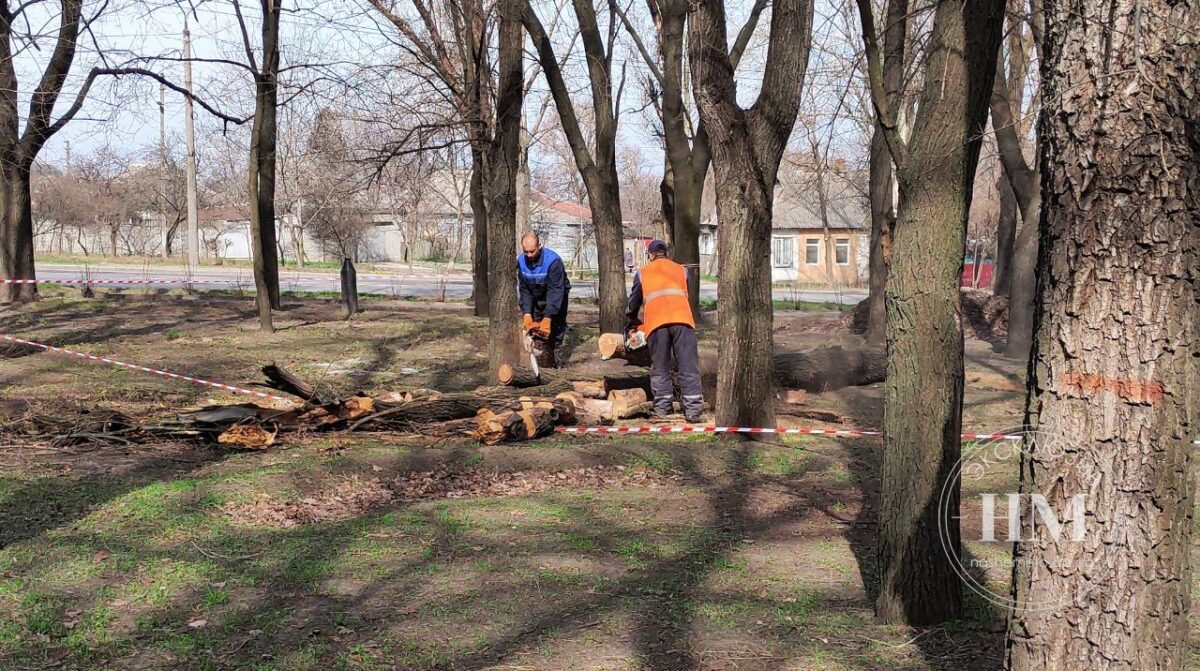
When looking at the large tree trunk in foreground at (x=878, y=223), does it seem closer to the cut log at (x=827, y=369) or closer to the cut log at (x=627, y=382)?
the cut log at (x=827, y=369)

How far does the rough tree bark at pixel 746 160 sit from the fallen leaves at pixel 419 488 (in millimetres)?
1215

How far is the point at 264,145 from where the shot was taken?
49.6 ft

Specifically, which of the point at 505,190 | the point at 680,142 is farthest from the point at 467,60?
the point at 680,142

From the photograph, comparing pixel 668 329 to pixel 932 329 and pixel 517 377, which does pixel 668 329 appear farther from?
pixel 932 329

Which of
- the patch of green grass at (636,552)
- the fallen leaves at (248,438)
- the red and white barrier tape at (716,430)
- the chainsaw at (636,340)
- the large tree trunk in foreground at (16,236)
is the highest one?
the large tree trunk in foreground at (16,236)

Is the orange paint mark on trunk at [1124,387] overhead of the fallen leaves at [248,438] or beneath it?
overhead

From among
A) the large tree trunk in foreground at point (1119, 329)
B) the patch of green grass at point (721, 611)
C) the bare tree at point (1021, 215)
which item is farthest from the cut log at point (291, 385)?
the bare tree at point (1021, 215)

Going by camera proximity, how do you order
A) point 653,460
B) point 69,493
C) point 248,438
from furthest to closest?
1. point 248,438
2. point 653,460
3. point 69,493

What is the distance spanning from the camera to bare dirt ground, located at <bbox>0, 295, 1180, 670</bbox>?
4.26m

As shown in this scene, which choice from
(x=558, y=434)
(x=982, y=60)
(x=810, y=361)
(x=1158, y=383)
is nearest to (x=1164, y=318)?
(x=1158, y=383)

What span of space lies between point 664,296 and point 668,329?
32 centimetres

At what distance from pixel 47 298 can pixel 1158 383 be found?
19.2 meters

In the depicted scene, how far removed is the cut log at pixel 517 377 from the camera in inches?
391

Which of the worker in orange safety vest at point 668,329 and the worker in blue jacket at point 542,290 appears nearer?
the worker in orange safety vest at point 668,329
